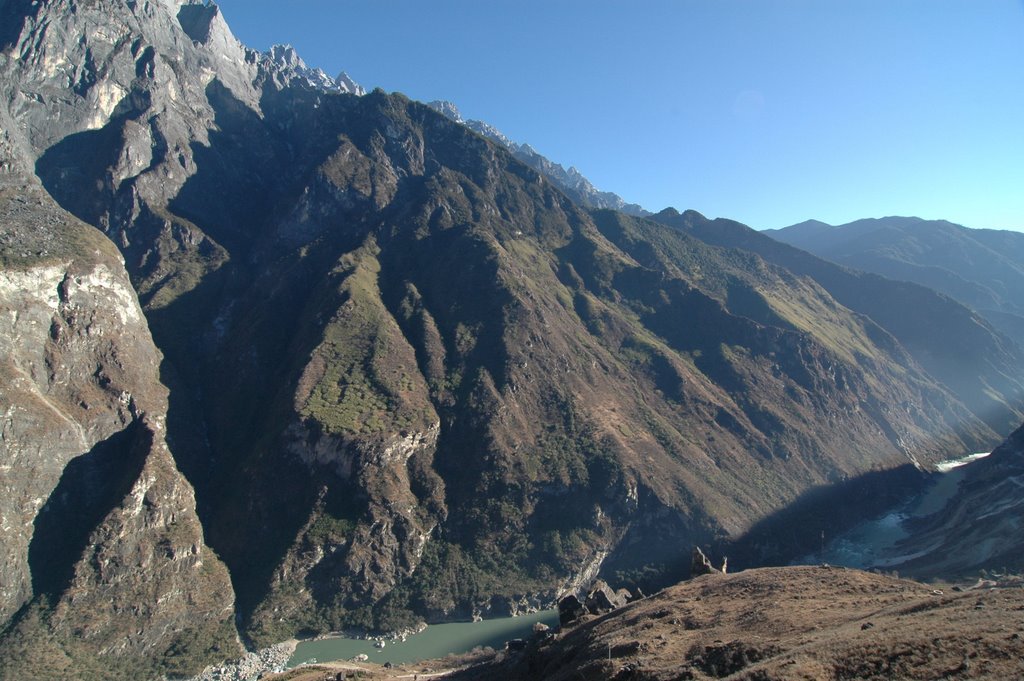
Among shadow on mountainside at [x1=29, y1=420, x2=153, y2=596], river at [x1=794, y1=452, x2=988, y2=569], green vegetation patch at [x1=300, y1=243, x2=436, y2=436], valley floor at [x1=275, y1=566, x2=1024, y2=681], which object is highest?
green vegetation patch at [x1=300, y1=243, x2=436, y2=436]

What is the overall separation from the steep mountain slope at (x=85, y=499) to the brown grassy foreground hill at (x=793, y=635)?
71528mm

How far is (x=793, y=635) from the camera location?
41531 mm

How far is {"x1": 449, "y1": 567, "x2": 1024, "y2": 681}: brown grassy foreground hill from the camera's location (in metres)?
29.5

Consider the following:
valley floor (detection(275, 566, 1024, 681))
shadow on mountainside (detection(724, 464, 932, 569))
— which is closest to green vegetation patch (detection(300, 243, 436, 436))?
valley floor (detection(275, 566, 1024, 681))

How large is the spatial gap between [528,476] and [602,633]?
8674 cm

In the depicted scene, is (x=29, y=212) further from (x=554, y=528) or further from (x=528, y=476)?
(x=554, y=528)

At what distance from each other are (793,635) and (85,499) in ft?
414

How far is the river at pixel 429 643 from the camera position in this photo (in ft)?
341

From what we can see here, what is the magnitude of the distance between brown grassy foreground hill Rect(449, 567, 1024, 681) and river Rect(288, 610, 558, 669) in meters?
43.1

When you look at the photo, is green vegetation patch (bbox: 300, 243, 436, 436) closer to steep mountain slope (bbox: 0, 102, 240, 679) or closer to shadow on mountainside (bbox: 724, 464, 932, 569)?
steep mountain slope (bbox: 0, 102, 240, 679)

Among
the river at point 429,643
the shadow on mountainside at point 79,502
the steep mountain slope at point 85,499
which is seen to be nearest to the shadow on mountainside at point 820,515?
the river at point 429,643

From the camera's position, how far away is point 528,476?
464ft

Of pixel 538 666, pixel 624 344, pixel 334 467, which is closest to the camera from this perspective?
pixel 538 666

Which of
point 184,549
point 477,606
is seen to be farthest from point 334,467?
point 477,606
